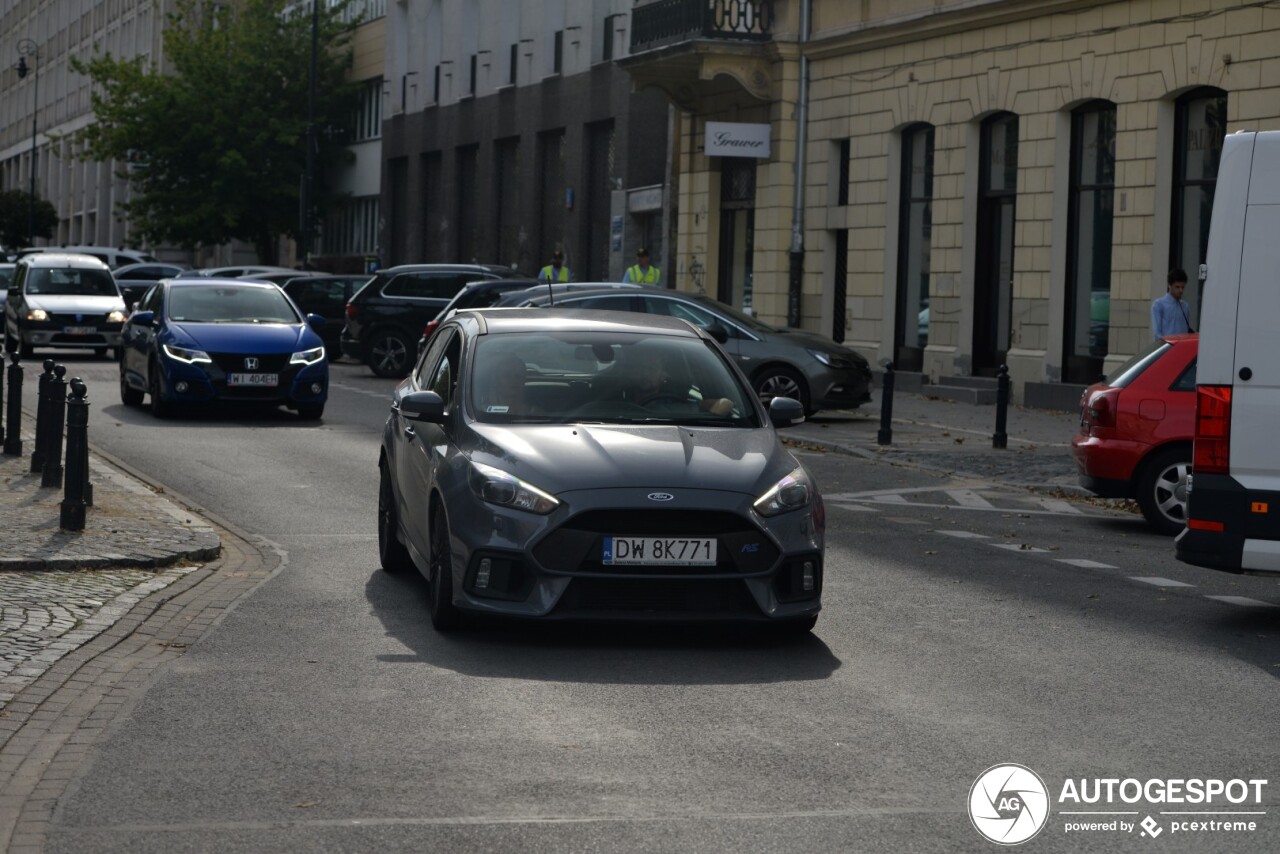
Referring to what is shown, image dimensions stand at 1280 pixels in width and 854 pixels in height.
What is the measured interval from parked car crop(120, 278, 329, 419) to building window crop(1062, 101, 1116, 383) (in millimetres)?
10198

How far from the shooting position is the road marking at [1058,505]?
53.7ft

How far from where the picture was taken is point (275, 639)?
9.33 m

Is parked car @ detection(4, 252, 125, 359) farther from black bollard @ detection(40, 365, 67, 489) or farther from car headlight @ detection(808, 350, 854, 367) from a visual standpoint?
black bollard @ detection(40, 365, 67, 489)

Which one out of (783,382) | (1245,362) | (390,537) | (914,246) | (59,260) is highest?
(914,246)

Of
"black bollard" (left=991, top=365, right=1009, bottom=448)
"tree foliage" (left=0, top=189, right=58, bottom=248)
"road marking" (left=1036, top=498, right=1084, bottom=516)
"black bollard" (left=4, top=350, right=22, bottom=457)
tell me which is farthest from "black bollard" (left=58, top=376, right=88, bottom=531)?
"tree foliage" (left=0, top=189, right=58, bottom=248)

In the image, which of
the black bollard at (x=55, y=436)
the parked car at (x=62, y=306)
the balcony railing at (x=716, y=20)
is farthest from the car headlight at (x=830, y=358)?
the parked car at (x=62, y=306)

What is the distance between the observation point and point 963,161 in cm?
3045

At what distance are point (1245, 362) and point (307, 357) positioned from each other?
47.5 ft

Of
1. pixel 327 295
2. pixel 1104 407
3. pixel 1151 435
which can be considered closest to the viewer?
pixel 1151 435

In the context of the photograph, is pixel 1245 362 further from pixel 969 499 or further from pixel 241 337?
pixel 241 337

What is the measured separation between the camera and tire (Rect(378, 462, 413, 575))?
37.3 feet

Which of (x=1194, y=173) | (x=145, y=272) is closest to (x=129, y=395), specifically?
(x=1194, y=173)

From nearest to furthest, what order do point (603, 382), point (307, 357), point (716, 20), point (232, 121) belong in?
point (603, 382)
point (307, 357)
point (716, 20)
point (232, 121)

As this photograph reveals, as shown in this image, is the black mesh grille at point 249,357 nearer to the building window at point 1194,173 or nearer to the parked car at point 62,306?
the building window at point 1194,173
